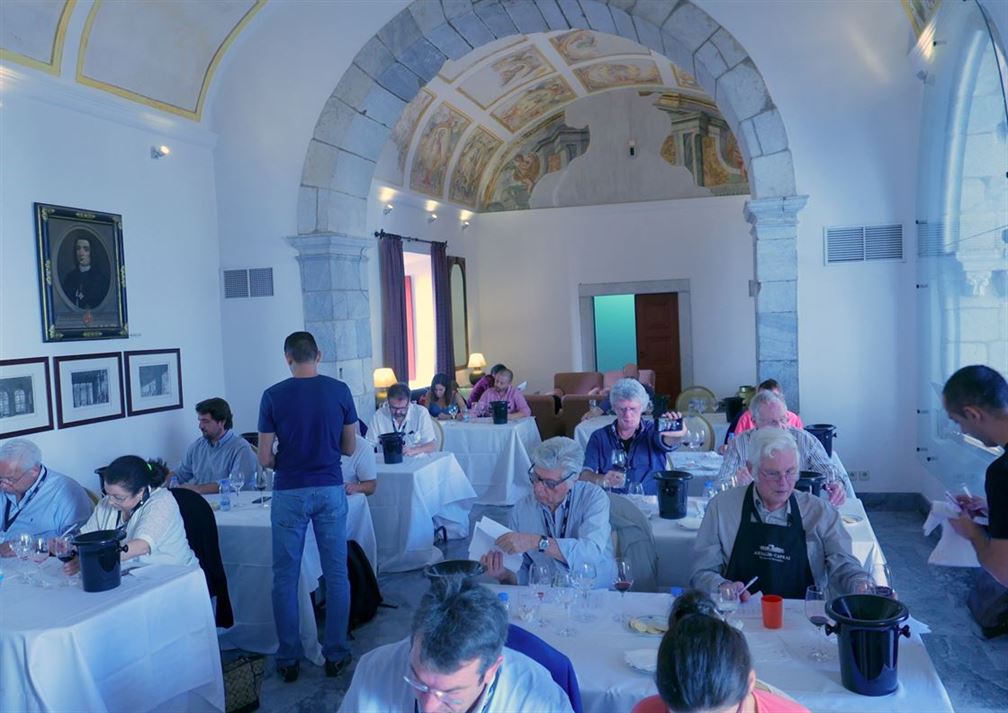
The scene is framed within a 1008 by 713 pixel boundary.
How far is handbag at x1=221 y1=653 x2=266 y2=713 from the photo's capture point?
12.4 feet

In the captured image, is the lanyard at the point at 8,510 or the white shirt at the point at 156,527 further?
the lanyard at the point at 8,510

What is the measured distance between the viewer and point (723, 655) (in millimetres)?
1540

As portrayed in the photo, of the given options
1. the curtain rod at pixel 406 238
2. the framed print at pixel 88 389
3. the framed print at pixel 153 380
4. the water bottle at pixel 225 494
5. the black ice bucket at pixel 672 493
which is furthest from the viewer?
the curtain rod at pixel 406 238

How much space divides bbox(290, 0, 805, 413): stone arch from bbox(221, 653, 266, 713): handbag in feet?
14.0

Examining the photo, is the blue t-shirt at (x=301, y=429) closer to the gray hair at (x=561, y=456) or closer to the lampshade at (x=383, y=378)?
the gray hair at (x=561, y=456)

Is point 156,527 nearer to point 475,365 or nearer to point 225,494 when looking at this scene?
point 225,494

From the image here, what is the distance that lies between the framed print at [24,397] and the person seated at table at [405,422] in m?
2.42

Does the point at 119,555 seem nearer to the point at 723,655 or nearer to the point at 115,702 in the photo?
the point at 115,702

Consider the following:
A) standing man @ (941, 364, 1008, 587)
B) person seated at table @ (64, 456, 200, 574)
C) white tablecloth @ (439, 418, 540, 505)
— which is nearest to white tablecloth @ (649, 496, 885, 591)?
standing man @ (941, 364, 1008, 587)

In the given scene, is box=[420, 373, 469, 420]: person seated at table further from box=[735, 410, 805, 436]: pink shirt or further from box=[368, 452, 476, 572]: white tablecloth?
box=[735, 410, 805, 436]: pink shirt

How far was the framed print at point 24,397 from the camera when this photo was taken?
5.53 m

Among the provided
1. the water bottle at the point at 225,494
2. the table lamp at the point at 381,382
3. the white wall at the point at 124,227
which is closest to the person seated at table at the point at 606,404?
the water bottle at the point at 225,494

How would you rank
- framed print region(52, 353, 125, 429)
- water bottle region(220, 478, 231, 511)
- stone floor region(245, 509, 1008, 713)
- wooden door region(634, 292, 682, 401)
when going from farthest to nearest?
1. wooden door region(634, 292, 682, 401)
2. framed print region(52, 353, 125, 429)
3. water bottle region(220, 478, 231, 511)
4. stone floor region(245, 509, 1008, 713)

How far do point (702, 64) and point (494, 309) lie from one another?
7898 mm
